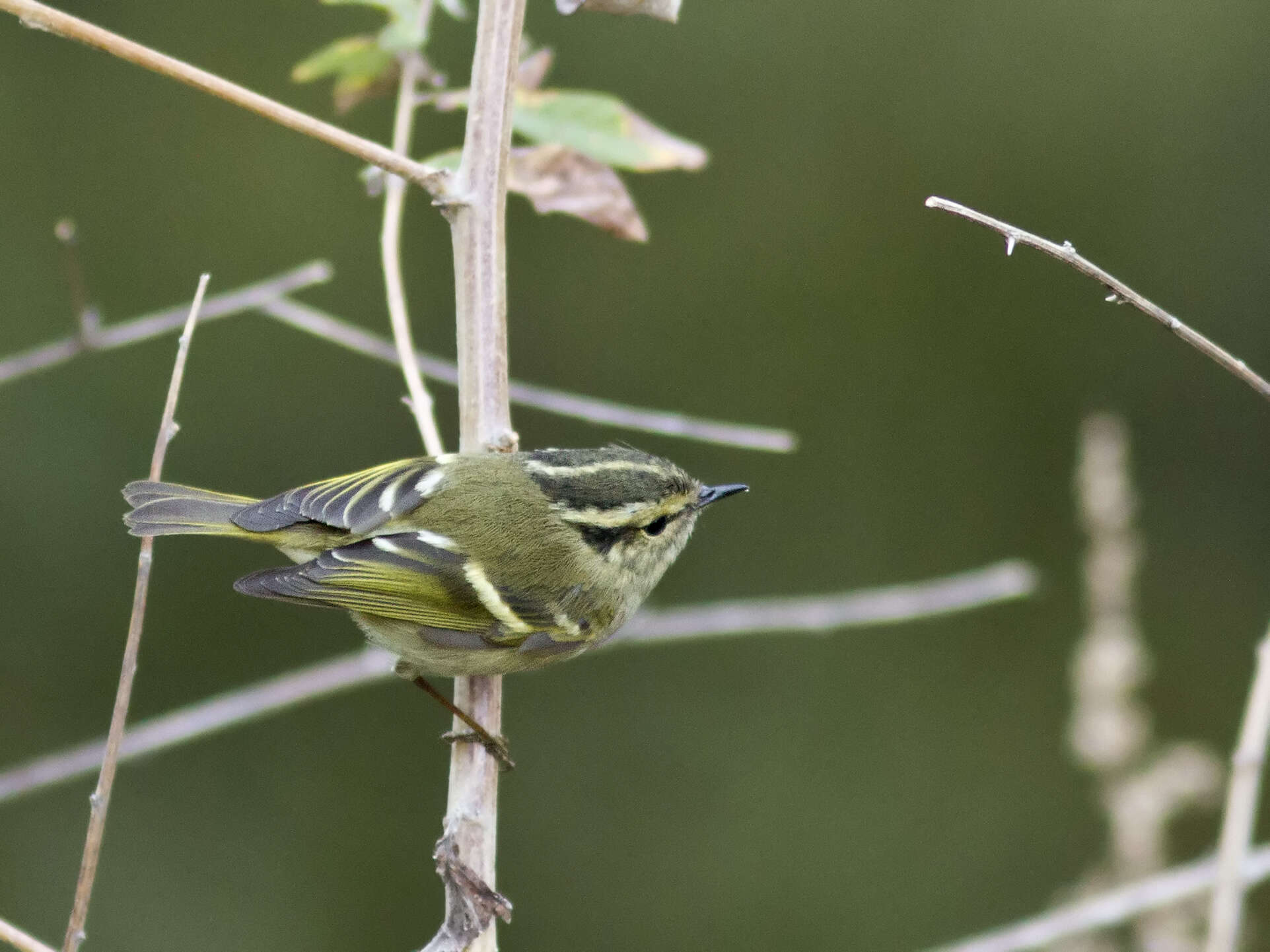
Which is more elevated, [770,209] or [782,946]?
[770,209]

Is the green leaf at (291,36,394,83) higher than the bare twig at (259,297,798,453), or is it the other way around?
the green leaf at (291,36,394,83)

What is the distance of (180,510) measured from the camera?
1778mm

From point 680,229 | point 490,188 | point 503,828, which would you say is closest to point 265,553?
point 503,828

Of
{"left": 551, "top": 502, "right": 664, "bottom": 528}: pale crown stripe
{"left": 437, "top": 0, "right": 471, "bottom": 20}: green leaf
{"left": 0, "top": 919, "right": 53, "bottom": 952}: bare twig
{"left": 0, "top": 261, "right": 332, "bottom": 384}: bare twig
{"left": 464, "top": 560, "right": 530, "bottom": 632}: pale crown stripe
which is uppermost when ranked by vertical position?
{"left": 437, "top": 0, "right": 471, "bottom": 20}: green leaf

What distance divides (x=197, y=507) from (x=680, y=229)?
1699 mm

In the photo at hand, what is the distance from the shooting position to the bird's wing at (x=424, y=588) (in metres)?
1.80

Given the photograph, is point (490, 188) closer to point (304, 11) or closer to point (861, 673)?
point (304, 11)

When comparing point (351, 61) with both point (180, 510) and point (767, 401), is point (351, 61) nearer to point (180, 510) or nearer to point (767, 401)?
point (180, 510)

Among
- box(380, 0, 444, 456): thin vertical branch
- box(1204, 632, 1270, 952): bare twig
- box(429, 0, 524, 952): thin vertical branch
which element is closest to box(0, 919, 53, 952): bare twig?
box(429, 0, 524, 952): thin vertical branch

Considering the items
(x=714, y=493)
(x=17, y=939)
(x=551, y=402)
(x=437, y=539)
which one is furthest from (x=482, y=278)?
(x=17, y=939)

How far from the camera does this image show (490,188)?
155cm

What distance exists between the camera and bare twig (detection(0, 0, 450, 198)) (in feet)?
4.04

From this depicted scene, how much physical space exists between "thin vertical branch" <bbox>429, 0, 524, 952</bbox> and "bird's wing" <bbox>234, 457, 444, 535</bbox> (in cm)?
21

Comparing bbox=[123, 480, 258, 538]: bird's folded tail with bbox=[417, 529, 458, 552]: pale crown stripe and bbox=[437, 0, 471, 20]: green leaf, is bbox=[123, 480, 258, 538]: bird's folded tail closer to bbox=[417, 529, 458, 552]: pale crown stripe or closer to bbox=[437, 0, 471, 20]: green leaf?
bbox=[417, 529, 458, 552]: pale crown stripe
